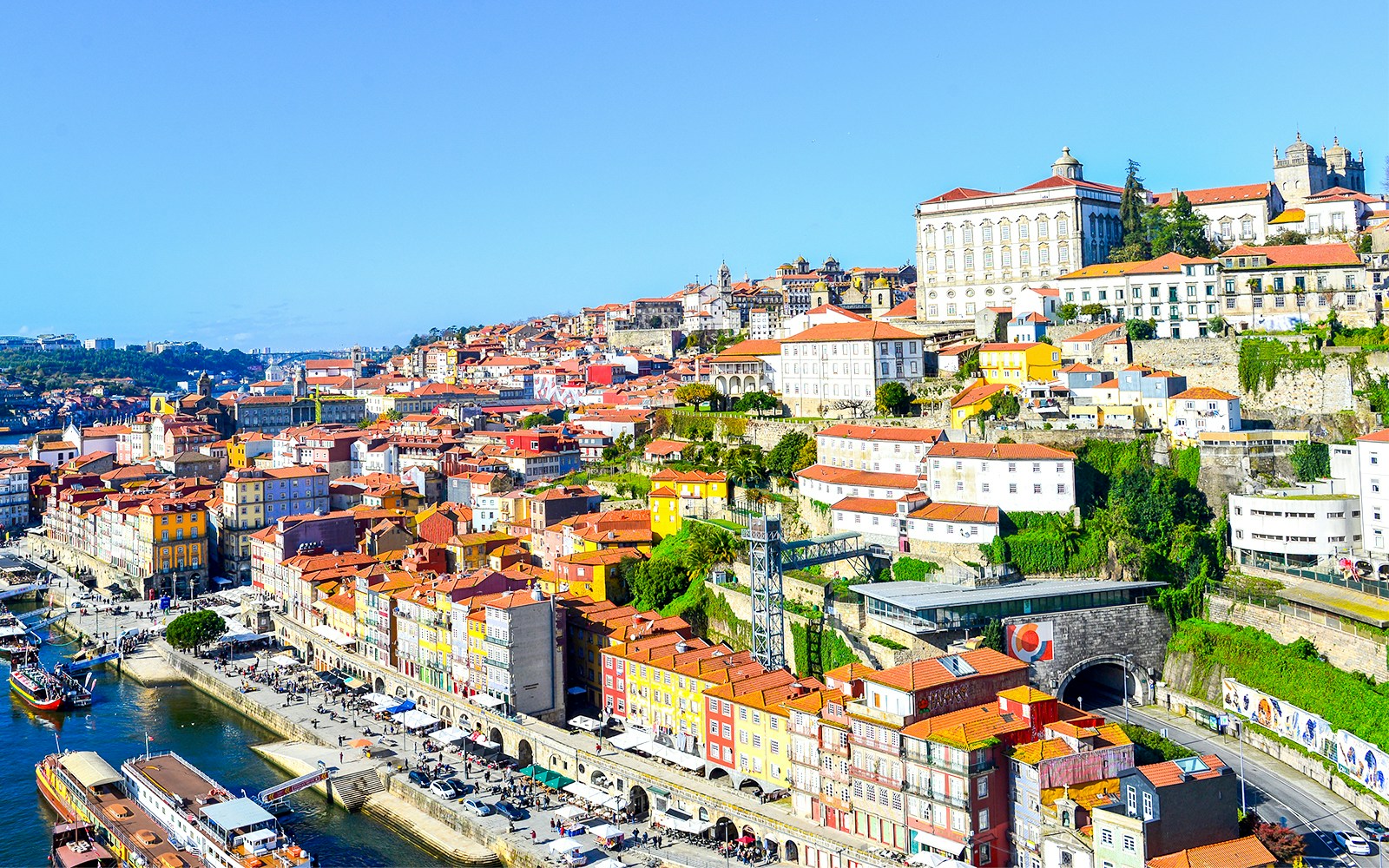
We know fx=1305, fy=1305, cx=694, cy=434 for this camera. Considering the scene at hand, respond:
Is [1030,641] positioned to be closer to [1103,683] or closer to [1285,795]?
[1103,683]

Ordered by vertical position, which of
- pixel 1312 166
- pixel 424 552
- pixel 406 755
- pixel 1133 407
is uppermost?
pixel 1312 166

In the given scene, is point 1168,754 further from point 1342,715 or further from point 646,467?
point 646,467

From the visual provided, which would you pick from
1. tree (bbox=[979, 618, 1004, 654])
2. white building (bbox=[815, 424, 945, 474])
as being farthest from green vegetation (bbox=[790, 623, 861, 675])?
white building (bbox=[815, 424, 945, 474])

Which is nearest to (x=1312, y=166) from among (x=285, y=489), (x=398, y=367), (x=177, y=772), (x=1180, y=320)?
(x=1180, y=320)

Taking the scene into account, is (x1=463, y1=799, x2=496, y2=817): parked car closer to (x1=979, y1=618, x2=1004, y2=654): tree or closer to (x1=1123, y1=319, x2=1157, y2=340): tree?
(x1=979, y1=618, x2=1004, y2=654): tree

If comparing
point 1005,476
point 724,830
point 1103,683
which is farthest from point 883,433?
point 724,830

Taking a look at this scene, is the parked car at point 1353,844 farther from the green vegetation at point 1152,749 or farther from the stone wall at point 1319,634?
the stone wall at point 1319,634

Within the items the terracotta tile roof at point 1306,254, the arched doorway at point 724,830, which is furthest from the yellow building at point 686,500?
A: the terracotta tile roof at point 1306,254
